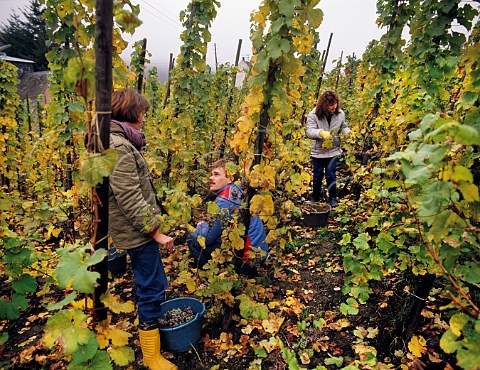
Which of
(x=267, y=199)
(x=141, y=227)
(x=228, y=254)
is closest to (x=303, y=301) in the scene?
(x=228, y=254)

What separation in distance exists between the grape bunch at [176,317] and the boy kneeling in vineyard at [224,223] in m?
0.42

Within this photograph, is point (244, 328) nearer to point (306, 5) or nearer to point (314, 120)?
point (306, 5)

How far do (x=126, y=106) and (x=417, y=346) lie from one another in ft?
9.12

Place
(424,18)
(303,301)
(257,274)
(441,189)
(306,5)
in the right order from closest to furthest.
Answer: (441,189) < (306,5) < (424,18) < (303,301) < (257,274)

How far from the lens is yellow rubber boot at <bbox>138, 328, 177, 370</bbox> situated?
2227mm

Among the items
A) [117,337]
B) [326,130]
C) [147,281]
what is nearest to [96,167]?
[117,337]

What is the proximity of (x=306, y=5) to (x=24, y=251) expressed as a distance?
2758 mm

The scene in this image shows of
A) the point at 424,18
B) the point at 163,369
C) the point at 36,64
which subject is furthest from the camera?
the point at 36,64

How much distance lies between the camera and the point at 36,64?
33.0 metres

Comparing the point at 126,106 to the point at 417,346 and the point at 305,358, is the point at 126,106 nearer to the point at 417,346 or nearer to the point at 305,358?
the point at 305,358

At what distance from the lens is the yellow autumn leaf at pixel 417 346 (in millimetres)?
2072

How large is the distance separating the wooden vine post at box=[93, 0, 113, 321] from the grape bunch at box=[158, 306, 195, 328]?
1113mm

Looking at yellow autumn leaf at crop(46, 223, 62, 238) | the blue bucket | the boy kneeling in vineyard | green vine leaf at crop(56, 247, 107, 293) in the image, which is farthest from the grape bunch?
green vine leaf at crop(56, 247, 107, 293)

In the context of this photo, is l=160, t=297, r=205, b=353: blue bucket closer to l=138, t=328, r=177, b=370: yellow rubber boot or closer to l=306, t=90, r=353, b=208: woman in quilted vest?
l=138, t=328, r=177, b=370: yellow rubber boot
